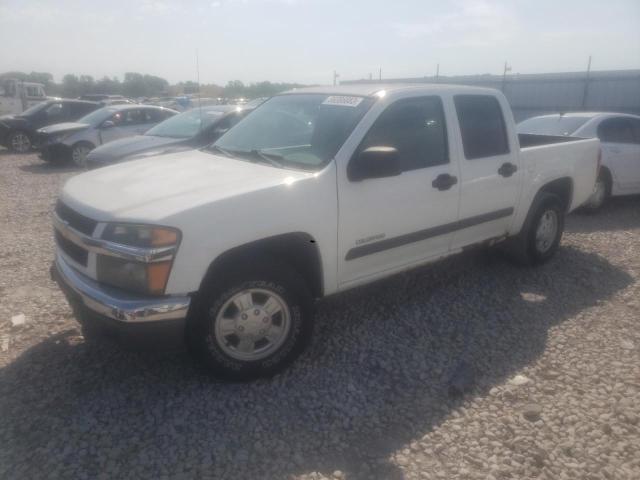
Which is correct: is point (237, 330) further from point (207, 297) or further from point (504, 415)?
point (504, 415)

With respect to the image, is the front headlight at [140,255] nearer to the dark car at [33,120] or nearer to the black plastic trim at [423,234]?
the black plastic trim at [423,234]

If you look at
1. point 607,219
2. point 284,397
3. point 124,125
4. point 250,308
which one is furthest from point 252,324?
point 124,125

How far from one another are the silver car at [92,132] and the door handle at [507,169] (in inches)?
390

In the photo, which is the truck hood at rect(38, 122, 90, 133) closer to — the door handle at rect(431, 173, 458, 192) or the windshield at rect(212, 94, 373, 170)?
the windshield at rect(212, 94, 373, 170)

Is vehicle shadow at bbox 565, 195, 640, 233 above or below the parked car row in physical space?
below

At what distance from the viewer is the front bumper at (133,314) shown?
108 inches

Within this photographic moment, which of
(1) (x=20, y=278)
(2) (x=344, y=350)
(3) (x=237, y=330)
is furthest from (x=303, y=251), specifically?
(1) (x=20, y=278)

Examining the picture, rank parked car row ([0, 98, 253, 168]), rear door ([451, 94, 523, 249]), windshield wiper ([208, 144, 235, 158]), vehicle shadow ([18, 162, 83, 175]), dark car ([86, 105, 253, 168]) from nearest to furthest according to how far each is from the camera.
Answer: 1. windshield wiper ([208, 144, 235, 158])
2. rear door ([451, 94, 523, 249])
3. dark car ([86, 105, 253, 168])
4. parked car row ([0, 98, 253, 168])
5. vehicle shadow ([18, 162, 83, 175])

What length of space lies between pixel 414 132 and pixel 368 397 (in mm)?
1970

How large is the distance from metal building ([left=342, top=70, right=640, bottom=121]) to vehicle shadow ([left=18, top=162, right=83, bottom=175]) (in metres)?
7.75

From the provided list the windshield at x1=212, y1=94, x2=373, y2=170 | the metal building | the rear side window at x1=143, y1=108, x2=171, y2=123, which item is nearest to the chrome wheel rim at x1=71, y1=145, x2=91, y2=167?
the rear side window at x1=143, y1=108, x2=171, y2=123

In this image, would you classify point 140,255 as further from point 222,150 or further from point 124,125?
point 124,125

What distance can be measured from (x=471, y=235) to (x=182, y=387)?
266 centimetres

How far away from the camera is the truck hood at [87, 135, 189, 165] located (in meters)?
7.99
